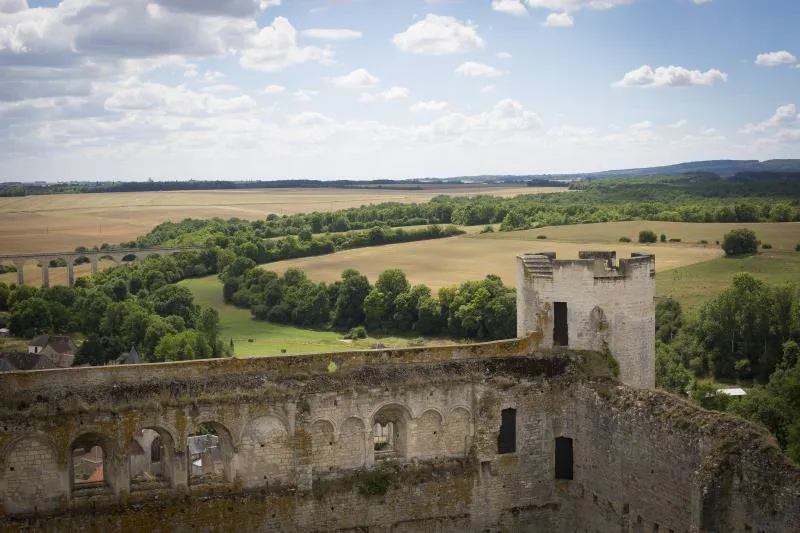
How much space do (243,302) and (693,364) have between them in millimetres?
40042

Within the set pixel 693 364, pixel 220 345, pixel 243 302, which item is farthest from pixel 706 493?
pixel 243 302

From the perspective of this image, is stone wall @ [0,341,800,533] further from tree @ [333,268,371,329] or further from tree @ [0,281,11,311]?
tree @ [0,281,11,311]

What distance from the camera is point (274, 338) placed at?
63188 millimetres

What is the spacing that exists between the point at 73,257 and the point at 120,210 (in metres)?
28.7

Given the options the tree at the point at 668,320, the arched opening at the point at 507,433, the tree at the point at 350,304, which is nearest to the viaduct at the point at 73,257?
the tree at the point at 350,304

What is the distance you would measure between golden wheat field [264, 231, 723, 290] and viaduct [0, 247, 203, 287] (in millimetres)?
16328

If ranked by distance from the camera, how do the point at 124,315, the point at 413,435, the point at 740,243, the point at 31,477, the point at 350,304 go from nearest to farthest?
the point at 31,477
the point at 413,435
the point at 124,315
the point at 740,243
the point at 350,304

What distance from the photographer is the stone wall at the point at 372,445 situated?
1759 cm

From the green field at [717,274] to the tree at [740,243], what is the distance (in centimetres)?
110

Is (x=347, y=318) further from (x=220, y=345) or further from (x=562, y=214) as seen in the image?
(x=562, y=214)

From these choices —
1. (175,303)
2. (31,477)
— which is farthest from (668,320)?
(31,477)

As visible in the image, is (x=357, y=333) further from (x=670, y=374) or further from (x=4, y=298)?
(x=4, y=298)

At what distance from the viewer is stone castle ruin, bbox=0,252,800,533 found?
17.7 metres

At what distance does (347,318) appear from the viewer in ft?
227
